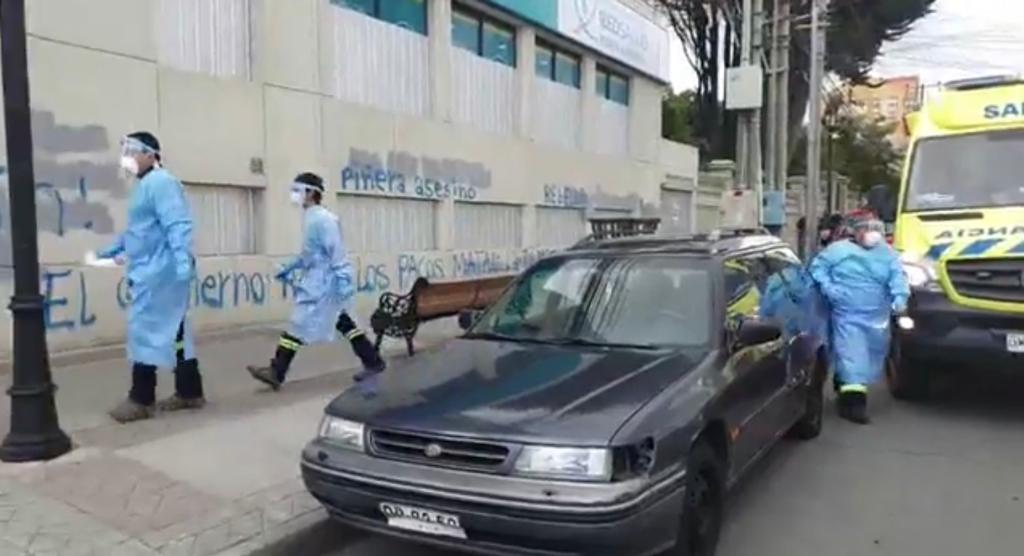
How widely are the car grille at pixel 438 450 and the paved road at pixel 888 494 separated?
31.0 inches

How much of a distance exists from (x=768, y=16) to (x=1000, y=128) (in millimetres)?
17472

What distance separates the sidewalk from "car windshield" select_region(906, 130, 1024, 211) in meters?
5.52

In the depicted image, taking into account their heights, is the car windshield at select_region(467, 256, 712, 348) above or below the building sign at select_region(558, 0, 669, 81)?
below

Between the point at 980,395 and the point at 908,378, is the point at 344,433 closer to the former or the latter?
the point at 908,378

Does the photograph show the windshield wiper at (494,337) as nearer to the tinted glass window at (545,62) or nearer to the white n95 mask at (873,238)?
the white n95 mask at (873,238)

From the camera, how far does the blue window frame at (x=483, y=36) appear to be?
1399 cm

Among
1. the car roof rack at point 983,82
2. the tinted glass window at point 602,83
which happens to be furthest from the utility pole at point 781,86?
the car roof rack at point 983,82

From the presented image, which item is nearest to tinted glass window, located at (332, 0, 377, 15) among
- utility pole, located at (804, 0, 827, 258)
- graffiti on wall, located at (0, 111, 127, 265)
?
graffiti on wall, located at (0, 111, 127, 265)

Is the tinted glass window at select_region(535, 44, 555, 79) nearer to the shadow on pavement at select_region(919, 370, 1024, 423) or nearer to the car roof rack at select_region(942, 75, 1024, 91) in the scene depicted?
the car roof rack at select_region(942, 75, 1024, 91)

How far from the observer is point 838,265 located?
23.6ft

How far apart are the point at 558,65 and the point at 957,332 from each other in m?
11.6

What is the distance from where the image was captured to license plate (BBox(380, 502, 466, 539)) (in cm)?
350

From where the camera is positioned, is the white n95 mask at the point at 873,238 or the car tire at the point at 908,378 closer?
the white n95 mask at the point at 873,238

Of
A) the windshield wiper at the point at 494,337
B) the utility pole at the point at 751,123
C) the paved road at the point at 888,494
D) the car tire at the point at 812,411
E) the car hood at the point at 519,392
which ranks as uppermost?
the utility pole at the point at 751,123
